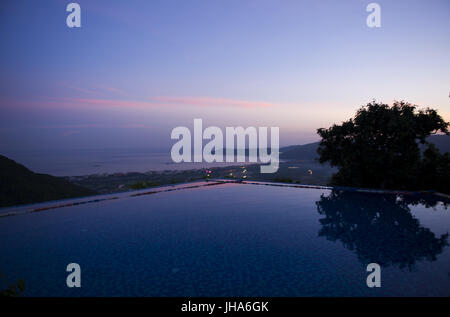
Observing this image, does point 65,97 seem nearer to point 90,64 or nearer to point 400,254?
point 90,64

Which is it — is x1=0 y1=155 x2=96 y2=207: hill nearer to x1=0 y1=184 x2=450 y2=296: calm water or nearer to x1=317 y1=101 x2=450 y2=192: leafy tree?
x1=0 y1=184 x2=450 y2=296: calm water

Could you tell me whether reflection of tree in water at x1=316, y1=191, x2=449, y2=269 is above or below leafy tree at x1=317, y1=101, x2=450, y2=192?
below

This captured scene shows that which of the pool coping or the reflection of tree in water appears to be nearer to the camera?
the reflection of tree in water

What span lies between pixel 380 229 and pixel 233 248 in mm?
3962

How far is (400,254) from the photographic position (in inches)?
195

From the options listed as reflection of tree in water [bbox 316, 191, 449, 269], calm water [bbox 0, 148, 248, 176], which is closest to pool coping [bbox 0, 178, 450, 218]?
Answer: reflection of tree in water [bbox 316, 191, 449, 269]

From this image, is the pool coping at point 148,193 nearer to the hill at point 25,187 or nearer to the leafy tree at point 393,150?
the leafy tree at point 393,150

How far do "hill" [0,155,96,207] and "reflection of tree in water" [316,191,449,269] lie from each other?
47.4 feet

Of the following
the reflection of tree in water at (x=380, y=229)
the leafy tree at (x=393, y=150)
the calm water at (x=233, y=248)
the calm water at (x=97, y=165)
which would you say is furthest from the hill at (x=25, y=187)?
the calm water at (x=97, y=165)

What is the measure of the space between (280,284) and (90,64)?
18307mm

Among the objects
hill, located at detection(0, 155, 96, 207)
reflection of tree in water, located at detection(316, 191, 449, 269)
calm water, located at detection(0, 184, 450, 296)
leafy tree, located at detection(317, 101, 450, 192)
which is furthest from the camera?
hill, located at detection(0, 155, 96, 207)

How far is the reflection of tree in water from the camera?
195 inches

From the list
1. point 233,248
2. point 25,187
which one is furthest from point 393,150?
point 25,187

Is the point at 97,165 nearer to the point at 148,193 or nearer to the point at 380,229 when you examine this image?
the point at 148,193
